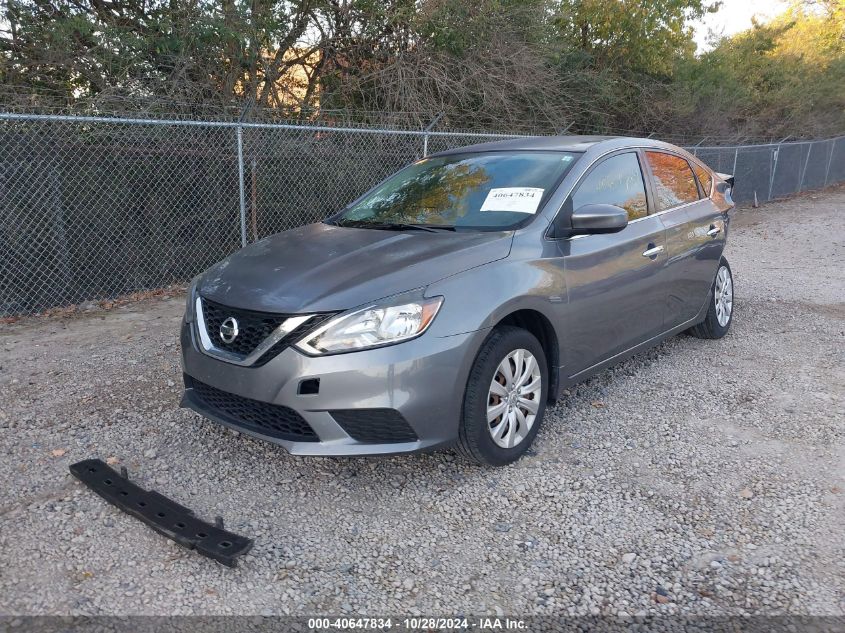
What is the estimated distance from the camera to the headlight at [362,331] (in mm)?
2943

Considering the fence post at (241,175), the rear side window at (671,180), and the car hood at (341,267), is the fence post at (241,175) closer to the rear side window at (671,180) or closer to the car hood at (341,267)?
the car hood at (341,267)

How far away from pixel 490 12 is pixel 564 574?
408 inches

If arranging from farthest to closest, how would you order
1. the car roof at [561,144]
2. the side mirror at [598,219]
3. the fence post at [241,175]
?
the fence post at [241,175], the car roof at [561,144], the side mirror at [598,219]

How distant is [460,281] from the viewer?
10.4ft

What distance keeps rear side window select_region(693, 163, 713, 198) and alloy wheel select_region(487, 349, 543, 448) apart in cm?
275

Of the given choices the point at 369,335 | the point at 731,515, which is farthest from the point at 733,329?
the point at 369,335

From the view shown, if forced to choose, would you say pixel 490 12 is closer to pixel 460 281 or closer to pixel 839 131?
pixel 460 281

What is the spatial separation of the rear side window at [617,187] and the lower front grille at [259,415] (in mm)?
2014

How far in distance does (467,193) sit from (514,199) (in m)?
0.36

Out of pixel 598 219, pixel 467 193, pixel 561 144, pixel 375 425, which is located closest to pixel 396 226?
pixel 467 193

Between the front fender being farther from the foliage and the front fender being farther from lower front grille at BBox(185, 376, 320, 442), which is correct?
the foliage

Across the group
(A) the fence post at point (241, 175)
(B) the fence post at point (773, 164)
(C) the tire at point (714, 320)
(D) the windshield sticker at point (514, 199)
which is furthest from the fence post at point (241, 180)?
(B) the fence post at point (773, 164)

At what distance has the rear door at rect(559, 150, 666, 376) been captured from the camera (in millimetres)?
3783

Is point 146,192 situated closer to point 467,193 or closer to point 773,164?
point 467,193
